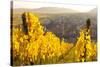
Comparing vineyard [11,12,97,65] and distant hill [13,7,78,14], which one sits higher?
distant hill [13,7,78,14]

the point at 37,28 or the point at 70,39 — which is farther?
the point at 70,39

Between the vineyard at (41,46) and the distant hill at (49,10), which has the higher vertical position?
the distant hill at (49,10)

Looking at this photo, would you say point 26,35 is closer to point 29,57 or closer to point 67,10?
point 29,57

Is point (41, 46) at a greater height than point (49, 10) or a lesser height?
lesser
